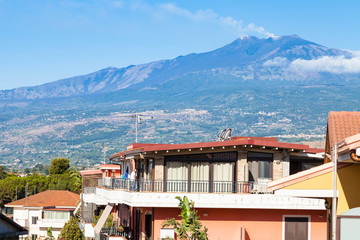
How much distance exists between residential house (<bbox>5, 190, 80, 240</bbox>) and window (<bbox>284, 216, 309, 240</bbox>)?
50.8m

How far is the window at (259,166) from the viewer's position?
1172 inches

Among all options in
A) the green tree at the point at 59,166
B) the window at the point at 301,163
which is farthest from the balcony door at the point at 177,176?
the green tree at the point at 59,166

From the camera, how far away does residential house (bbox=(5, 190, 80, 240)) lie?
7800 centimetres

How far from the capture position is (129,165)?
39.7m

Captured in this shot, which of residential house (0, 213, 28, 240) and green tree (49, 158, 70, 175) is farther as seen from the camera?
green tree (49, 158, 70, 175)

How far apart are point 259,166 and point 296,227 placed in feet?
10.9

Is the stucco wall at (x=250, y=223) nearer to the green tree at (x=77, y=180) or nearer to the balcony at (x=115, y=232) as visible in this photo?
the balcony at (x=115, y=232)

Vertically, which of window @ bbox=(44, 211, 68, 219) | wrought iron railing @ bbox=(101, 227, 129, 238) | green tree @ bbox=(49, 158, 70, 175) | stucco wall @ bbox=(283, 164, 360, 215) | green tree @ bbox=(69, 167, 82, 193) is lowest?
wrought iron railing @ bbox=(101, 227, 129, 238)

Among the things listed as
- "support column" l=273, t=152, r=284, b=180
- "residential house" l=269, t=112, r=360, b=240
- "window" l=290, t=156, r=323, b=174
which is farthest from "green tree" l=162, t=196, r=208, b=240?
"residential house" l=269, t=112, r=360, b=240

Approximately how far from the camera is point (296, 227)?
2795cm

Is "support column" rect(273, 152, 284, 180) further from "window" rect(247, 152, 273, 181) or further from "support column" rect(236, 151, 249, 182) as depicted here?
"support column" rect(236, 151, 249, 182)

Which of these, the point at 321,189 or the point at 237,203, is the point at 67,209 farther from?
the point at 321,189

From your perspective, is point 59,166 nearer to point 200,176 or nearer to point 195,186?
point 200,176

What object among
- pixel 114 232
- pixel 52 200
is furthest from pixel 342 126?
pixel 52 200
